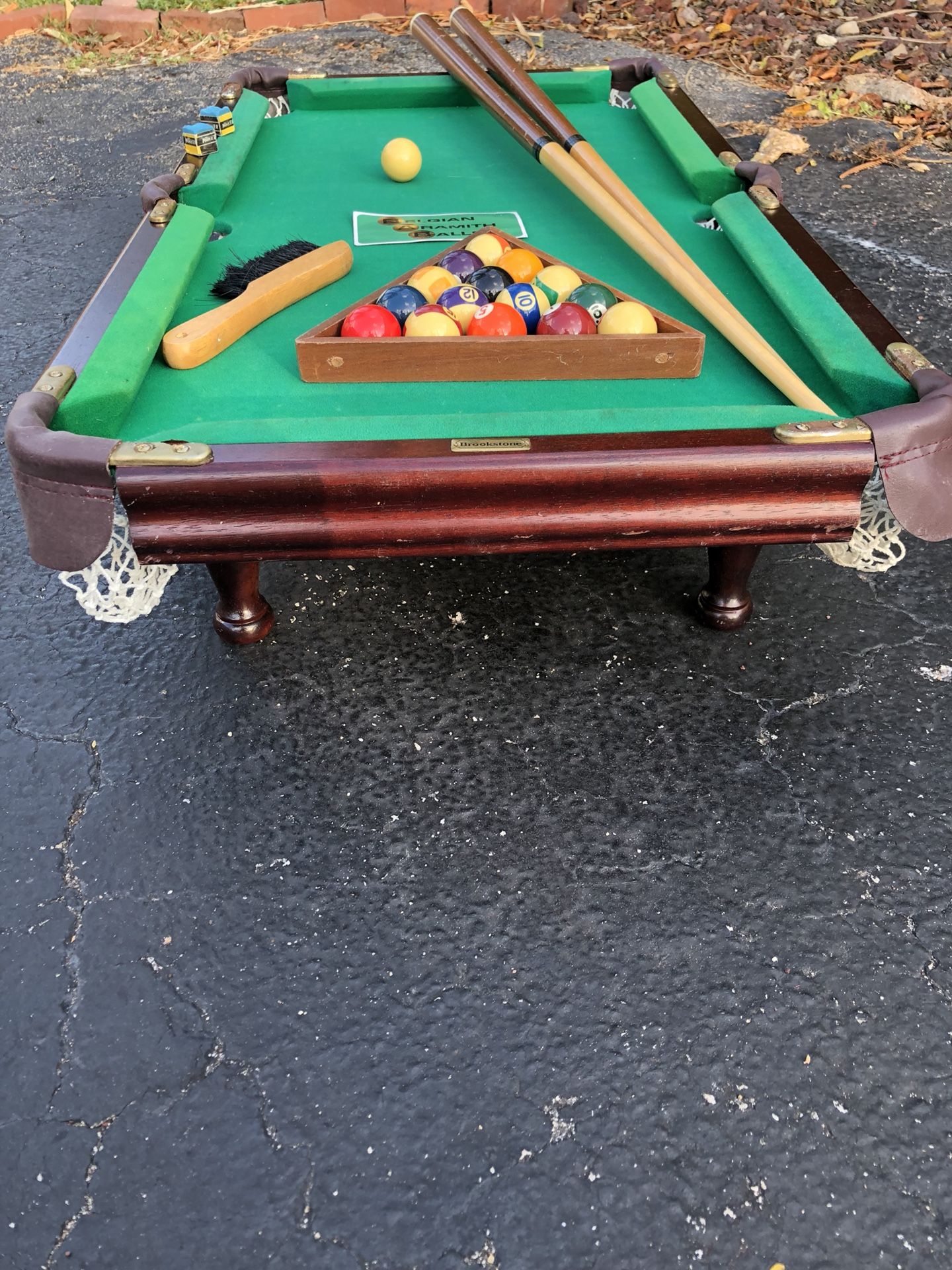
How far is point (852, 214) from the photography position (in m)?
3.93

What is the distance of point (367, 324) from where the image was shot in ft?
6.20

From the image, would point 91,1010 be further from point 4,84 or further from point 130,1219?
point 4,84

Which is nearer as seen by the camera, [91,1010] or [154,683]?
[91,1010]

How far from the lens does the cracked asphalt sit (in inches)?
55.8

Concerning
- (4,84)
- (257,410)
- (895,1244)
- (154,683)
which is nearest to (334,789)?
(154,683)

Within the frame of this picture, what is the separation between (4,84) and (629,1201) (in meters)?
6.11

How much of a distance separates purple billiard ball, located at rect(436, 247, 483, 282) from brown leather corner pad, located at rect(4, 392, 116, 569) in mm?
871

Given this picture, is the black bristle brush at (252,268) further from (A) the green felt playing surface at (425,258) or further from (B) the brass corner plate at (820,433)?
(B) the brass corner plate at (820,433)

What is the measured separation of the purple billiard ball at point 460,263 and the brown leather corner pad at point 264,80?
4.78 feet

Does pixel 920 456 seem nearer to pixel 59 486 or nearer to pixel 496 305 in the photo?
pixel 496 305

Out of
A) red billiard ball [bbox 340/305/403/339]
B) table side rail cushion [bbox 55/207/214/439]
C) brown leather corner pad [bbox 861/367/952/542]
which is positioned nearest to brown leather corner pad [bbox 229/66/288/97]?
table side rail cushion [bbox 55/207/214/439]

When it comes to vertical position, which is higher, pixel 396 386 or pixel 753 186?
pixel 753 186

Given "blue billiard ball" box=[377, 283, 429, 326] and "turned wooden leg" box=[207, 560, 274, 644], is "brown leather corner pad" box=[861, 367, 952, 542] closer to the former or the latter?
"blue billiard ball" box=[377, 283, 429, 326]

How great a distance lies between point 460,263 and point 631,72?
153cm
